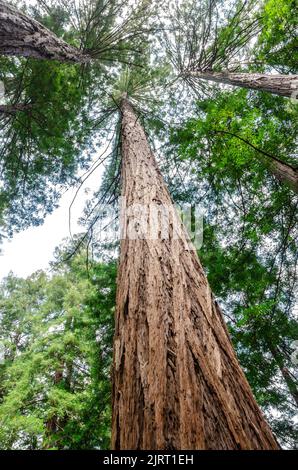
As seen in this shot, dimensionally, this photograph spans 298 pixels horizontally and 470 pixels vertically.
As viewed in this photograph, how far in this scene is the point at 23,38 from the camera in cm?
358

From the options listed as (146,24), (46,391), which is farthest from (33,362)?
(146,24)

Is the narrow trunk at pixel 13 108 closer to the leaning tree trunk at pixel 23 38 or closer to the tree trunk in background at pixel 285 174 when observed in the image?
the leaning tree trunk at pixel 23 38

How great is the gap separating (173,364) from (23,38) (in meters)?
4.37

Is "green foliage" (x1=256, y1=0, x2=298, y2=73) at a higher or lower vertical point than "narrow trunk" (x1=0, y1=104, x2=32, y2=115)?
higher

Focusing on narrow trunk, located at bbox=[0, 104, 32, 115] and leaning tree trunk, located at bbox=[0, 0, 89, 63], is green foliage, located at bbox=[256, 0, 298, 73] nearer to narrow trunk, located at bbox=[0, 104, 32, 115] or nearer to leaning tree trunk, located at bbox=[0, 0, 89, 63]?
leaning tree trunk, located at bbox=[0, 0, 89, 63]

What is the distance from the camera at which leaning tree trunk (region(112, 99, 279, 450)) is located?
0.97 m

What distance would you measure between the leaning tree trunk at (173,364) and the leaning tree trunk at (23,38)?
333 cm

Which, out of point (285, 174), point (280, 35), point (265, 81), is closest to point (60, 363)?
point (285, 174)

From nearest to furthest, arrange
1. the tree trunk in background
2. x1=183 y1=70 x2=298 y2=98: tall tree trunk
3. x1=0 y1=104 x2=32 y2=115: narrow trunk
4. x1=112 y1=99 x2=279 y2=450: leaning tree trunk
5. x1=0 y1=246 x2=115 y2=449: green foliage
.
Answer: x1=112 y1=99 x2=279 y2=450: leaning tree trunk, the tree trunk in background, x1=183 y1=70 x2=298 y2=98: tall tree trunk, x1=0 y1=246 x2=115 y2=449: green foliage, x1=0 y1=104 x2=32 y2=115: narrow trunk

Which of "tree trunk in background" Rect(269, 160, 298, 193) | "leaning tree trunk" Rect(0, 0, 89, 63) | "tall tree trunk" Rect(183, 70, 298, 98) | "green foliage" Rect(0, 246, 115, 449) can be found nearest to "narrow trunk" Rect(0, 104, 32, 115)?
"leaning tree trunk" Rect(0, 0, 89, 63)

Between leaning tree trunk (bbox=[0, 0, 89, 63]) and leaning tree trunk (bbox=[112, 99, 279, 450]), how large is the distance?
10.9 ft

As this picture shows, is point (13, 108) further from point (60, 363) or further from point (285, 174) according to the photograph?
point (60, 363)
